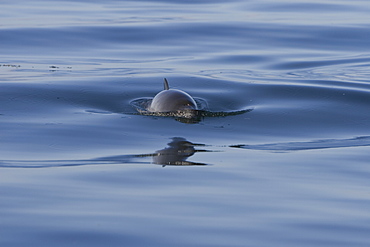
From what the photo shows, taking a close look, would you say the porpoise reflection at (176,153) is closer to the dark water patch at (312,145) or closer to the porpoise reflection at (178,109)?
the dark water patch at (312,145)

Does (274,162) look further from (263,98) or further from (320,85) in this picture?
(320,85)

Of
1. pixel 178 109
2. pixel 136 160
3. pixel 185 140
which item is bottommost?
pixel 136 160

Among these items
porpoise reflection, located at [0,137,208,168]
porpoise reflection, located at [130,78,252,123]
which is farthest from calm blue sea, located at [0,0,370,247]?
porpoise reflection, located at [130,78,252,123]

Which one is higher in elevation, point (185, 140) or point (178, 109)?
point (178, 109)

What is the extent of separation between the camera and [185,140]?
7398 mm

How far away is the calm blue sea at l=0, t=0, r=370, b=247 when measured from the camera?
4602 mm

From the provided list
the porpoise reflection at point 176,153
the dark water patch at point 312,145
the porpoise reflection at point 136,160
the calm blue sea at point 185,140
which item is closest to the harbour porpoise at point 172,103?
the calm blue sea at point 185,140

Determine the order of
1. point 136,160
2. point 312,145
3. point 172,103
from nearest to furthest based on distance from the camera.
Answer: point 136,160 < point 312,145 < point 172,103

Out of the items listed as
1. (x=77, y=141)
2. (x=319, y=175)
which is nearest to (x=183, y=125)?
(x=77, y=141)

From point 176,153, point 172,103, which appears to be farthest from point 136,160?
point 172,103

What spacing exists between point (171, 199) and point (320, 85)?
6.04 meters

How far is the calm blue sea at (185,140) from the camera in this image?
4602 mm

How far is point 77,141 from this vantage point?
23.6 feet

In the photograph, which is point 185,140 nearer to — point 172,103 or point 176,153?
point 176,153
